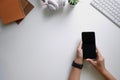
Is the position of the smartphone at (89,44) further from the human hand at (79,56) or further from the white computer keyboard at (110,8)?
the white computer keyboard at (110,8)

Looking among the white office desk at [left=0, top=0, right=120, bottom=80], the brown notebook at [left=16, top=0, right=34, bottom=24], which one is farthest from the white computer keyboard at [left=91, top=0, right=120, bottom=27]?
the brown notebook at [left=16, top=0, right=34, bottom=24]

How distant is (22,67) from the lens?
3.38 ft

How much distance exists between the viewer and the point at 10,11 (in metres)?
1.05

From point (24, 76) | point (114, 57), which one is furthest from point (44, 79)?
point (114, 57)

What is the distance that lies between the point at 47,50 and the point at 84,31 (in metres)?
0.19

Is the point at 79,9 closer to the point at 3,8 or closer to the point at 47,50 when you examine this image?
the point at 47,50

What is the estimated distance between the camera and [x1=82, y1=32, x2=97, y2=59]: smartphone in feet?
3.22

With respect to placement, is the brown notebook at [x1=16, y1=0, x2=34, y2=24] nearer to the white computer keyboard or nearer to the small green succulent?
the small green succulent

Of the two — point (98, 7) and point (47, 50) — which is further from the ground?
point (98, 7)

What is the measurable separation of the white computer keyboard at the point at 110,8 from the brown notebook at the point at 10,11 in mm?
335

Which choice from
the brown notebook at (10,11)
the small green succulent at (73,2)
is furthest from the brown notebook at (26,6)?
the small green succulent at (73,2)

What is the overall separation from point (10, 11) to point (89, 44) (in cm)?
39

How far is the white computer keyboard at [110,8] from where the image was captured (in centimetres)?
102

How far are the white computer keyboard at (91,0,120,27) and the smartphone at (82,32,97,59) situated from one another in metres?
0.12
